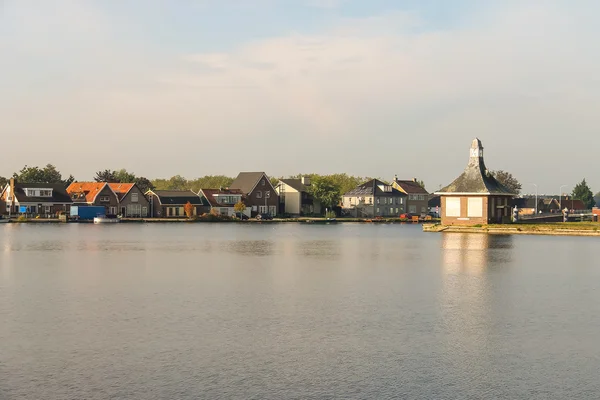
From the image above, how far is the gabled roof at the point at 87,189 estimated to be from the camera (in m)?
139

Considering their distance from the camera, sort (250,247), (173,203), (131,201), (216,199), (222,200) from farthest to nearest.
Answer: (222,200) < (216,199) < (173,203) < (131,201) < (250,247)

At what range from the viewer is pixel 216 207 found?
14962 centimetres

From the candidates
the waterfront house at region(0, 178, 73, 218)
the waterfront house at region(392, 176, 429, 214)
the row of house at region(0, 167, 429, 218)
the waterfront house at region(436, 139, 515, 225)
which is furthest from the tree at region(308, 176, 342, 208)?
the waterfront house at region(436, 139, 515, 225)

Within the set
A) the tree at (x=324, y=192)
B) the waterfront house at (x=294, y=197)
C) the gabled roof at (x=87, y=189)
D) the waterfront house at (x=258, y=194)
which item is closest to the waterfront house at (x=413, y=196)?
the tree at (x=324, y=192)

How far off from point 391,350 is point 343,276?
2283 centimetres

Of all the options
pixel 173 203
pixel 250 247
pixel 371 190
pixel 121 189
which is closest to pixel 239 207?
pixel 173 203

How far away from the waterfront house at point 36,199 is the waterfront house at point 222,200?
84.8ft

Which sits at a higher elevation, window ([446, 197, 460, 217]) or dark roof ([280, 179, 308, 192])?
dark roof ([280, 179, 308, 192])

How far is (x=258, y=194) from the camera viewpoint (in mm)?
154000

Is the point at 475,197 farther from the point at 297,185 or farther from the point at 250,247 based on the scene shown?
the point at 297,185

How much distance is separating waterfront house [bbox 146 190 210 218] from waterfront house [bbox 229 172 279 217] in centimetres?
892

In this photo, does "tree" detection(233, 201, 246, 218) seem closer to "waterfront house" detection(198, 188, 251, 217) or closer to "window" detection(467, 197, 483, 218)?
"waterfront house" detection(198, 188, 251, 217)

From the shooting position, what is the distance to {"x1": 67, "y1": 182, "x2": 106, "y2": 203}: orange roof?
139 m

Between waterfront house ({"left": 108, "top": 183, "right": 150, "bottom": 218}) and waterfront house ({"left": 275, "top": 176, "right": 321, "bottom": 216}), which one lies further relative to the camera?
waterfront house ({"left": 275, "top": 176, "right": 321, "bottom": 216})
